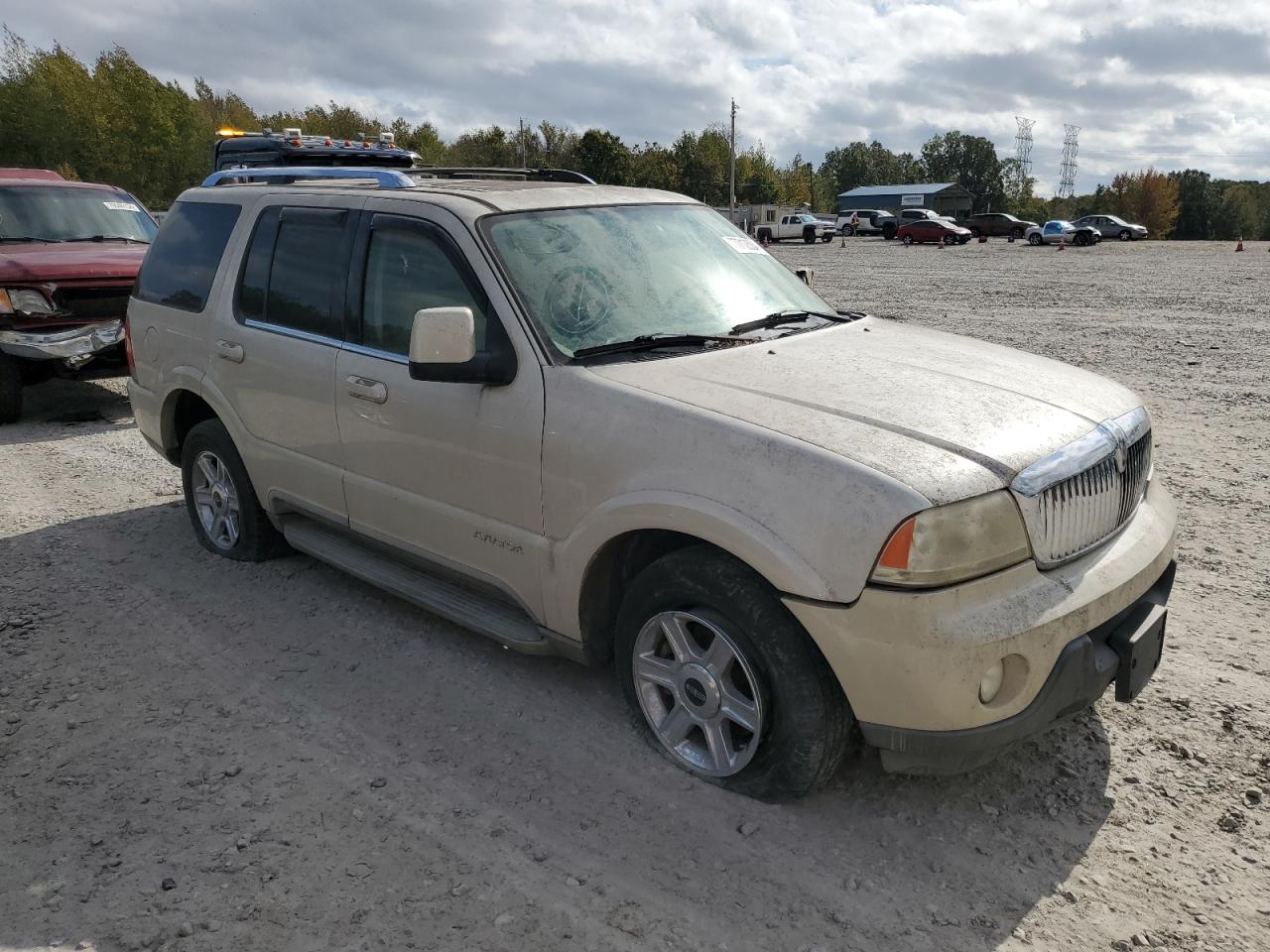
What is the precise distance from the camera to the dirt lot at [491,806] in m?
2.70

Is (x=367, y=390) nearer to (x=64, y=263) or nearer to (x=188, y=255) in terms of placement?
(x=188, y=255)

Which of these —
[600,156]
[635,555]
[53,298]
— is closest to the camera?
[635,555]

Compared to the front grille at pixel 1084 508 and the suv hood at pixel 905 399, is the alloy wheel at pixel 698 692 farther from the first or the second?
the front grille at pixel 1084 508

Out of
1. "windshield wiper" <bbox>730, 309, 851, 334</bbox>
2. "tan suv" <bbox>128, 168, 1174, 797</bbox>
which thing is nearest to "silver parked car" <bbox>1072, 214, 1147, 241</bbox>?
"windshield wiper" <bbox>730, 309, 851, 334</bbox>

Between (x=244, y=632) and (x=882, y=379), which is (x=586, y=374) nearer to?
(x=882, y=379)

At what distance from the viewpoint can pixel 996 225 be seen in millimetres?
54031

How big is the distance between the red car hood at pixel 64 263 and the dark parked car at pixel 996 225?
50738 millimetres

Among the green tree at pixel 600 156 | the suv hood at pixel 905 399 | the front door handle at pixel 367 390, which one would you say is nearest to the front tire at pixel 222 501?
the front door handle at pixel 367 390

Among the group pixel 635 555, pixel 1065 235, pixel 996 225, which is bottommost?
pixel 635 555

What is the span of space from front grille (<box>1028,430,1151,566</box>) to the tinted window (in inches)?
78.8

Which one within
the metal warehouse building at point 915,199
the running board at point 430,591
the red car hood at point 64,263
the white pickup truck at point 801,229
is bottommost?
the running board at point 430,591

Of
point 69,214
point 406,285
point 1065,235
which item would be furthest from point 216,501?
point 1065,235

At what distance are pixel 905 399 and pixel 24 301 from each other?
807 cm

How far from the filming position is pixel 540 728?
3.68 m
